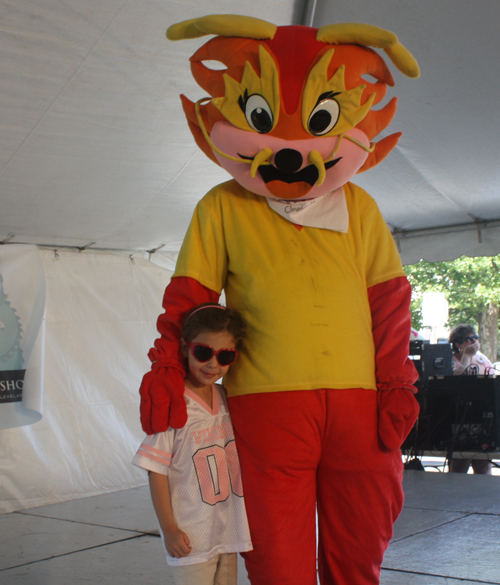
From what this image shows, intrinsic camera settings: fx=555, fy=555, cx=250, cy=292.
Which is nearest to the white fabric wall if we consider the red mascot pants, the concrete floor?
the concrete floor

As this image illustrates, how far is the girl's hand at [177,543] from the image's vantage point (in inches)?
44.3

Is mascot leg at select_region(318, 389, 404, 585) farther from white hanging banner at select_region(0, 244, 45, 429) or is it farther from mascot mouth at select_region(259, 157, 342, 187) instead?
white hanging banner at select_region(0, 244, 45, 429)

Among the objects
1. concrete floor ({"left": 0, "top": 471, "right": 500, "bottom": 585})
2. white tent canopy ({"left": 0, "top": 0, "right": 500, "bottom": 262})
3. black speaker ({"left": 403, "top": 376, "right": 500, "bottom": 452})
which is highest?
white tent canopy ({"left": 0, "top": 0, "right": 500, "bottom": 262})

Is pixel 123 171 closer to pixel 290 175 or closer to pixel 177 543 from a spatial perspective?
pixel 290 175

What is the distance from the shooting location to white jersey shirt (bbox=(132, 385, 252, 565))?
115 cm

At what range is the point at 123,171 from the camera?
8.75 feet

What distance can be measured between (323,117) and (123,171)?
169 centimetres

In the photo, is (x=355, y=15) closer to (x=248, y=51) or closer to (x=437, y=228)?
(x=248, y=51)

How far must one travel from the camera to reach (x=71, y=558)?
7.57 feet

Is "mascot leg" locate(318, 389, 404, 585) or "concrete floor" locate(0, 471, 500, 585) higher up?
"mascot leg" locate(318, 389, 404, 585)

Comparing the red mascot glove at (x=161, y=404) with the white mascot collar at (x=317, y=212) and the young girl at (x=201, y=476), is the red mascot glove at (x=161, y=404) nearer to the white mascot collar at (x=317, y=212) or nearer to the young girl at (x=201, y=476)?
the young girl at (x=201, y=476)

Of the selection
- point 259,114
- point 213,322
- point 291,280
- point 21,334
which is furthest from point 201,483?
point 21,334

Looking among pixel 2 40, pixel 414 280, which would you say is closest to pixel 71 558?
pixel 2 40

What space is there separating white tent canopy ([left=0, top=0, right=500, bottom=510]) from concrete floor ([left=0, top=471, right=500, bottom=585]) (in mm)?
456
